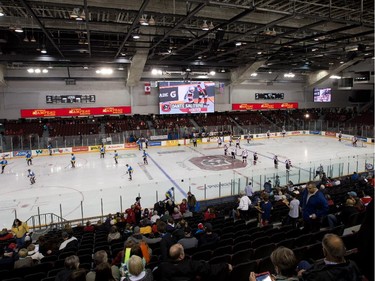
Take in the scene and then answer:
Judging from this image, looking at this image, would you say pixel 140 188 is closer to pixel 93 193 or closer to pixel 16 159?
pixel 93 193

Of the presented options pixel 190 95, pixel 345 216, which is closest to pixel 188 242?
pixel 345 216

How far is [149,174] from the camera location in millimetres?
19156

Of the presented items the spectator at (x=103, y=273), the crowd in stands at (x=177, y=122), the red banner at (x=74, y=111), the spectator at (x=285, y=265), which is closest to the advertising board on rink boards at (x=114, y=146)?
the crowd in stands at (x=177, y=122)

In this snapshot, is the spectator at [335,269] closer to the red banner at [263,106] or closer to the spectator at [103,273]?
the spectator at [103,273]

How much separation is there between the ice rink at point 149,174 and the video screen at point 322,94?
12.2m

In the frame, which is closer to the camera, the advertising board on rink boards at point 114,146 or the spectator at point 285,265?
the spectator at point 285,265

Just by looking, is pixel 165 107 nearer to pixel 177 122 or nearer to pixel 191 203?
pixel 177 122

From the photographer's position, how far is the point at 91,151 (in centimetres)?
2895

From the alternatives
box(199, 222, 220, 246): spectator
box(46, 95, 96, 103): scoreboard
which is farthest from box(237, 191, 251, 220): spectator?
box(46, 95, 96, 103): scoreboard

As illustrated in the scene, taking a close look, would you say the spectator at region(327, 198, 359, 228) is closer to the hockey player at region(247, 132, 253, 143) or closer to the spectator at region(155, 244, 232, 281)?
the spectator at region(155, 244, 232, 281)

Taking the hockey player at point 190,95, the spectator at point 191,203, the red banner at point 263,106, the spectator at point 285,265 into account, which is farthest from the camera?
the red banner at point 263,106

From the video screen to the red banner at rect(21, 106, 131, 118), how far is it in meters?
27.6

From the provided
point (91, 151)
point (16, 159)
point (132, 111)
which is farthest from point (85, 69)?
point (16, 159)

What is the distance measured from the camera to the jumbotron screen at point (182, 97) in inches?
1368
